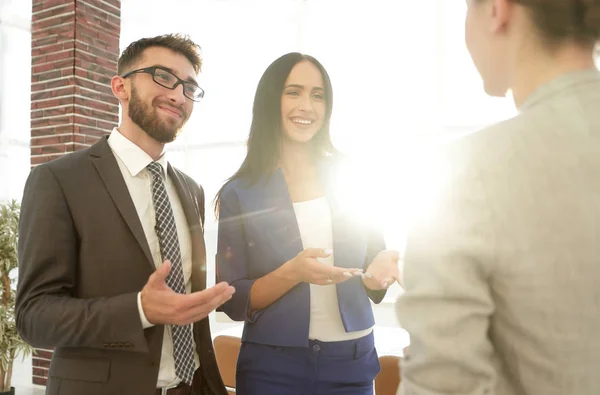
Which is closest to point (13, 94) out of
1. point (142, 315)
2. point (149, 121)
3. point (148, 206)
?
point (149, 121)

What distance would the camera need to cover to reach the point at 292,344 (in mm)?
1815

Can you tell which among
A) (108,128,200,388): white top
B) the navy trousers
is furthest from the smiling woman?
(108,128,200,388): white top

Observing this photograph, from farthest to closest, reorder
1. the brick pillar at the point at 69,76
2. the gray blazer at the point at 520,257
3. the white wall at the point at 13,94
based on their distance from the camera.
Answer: the white wall at the point at 13,94 → the brick pillar at the point at 69,76 → the gray blazer at the point at 520,257

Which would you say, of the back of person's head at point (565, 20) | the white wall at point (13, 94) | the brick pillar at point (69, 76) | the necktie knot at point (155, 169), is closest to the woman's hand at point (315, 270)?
the necktie knot at point (155, 169)

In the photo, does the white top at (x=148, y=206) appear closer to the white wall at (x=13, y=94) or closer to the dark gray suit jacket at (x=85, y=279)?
the dark gray suit jacket at (x=85, y=279)

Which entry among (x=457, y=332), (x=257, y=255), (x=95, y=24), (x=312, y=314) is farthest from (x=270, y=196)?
(x=95, y=24)

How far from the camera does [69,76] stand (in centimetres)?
488

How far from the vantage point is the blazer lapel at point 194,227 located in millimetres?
2029

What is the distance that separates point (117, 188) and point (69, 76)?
3.69 metres

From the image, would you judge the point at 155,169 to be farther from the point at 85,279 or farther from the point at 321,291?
the point at 321,291

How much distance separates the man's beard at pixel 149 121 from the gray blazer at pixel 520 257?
1.62 m

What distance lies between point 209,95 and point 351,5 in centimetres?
339

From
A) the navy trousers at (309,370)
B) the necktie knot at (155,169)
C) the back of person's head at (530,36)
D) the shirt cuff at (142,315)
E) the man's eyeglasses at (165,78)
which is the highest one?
the man's eyeglasses at (165,78)

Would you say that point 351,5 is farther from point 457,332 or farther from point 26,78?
point 457,332
